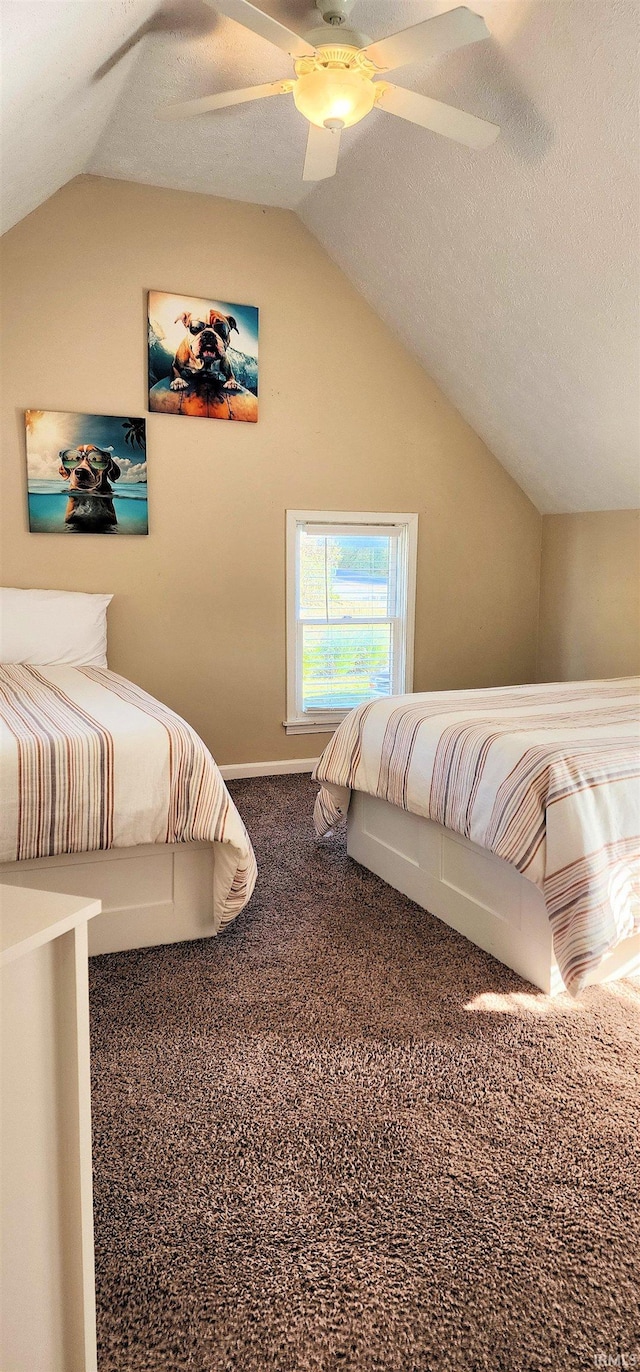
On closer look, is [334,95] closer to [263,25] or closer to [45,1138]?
[263,25]

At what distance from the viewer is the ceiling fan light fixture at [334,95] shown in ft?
7.91

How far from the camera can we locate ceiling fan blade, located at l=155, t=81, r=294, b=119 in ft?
8.13

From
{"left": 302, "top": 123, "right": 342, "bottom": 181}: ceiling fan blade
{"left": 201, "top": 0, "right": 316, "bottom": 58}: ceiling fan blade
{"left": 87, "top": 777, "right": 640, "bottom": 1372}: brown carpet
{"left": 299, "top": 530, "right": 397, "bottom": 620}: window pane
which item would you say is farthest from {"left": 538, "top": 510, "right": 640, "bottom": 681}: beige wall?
{"left": 201, "top": 0, "right": 316, "bottom": 58}: ceiling fan blade

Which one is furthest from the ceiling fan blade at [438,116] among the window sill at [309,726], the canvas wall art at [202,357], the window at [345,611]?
the window sill at [309,726]

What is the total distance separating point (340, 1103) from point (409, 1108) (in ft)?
0.49

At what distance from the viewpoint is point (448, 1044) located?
204 cm

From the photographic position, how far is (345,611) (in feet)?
15.4

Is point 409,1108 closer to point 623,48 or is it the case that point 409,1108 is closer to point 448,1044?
point 448,1044

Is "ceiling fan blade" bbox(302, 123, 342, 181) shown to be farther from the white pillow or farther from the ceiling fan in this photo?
the white pillow

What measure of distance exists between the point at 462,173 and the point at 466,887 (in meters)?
2.71

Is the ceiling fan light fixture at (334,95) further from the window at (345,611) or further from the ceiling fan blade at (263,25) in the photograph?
the window at (345,611)

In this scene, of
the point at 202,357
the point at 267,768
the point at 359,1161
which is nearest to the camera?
the point at 359,1161

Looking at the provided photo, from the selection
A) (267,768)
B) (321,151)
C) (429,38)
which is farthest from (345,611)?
(429,38)

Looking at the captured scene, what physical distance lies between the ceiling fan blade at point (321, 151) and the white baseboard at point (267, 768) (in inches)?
108
